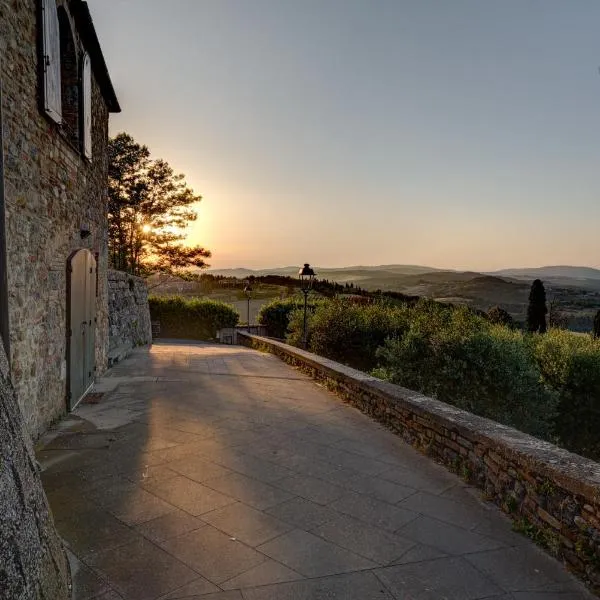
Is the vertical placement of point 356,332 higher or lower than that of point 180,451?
higher

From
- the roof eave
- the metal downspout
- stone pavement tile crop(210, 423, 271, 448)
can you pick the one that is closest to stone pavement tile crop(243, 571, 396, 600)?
stone pavement tile crop(210, 423, 271, 448)

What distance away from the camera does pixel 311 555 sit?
2.87m

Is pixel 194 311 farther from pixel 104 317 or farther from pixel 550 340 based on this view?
pixel 550 340

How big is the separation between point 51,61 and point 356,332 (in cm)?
764

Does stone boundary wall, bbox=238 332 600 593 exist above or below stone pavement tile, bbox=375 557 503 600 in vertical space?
above

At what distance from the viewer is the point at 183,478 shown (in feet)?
12.9

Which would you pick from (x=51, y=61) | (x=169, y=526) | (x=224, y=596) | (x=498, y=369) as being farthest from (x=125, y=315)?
(x=224, y=596)

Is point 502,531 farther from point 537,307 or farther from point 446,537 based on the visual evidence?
point 537,307

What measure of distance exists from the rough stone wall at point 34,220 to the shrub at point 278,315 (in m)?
13.6

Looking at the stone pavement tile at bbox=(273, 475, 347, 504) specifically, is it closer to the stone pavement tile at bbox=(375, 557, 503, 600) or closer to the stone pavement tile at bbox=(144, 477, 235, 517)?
the stone pavement tile at bbox=(144, 477, 235, 517)

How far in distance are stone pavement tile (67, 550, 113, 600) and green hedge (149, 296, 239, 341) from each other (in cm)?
1682

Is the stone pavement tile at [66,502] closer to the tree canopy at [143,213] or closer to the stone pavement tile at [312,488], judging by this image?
the stone pavement tile at [312,488]

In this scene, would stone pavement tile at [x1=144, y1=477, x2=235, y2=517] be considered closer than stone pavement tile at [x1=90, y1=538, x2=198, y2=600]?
No

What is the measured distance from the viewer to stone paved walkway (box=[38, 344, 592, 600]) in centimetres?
261
